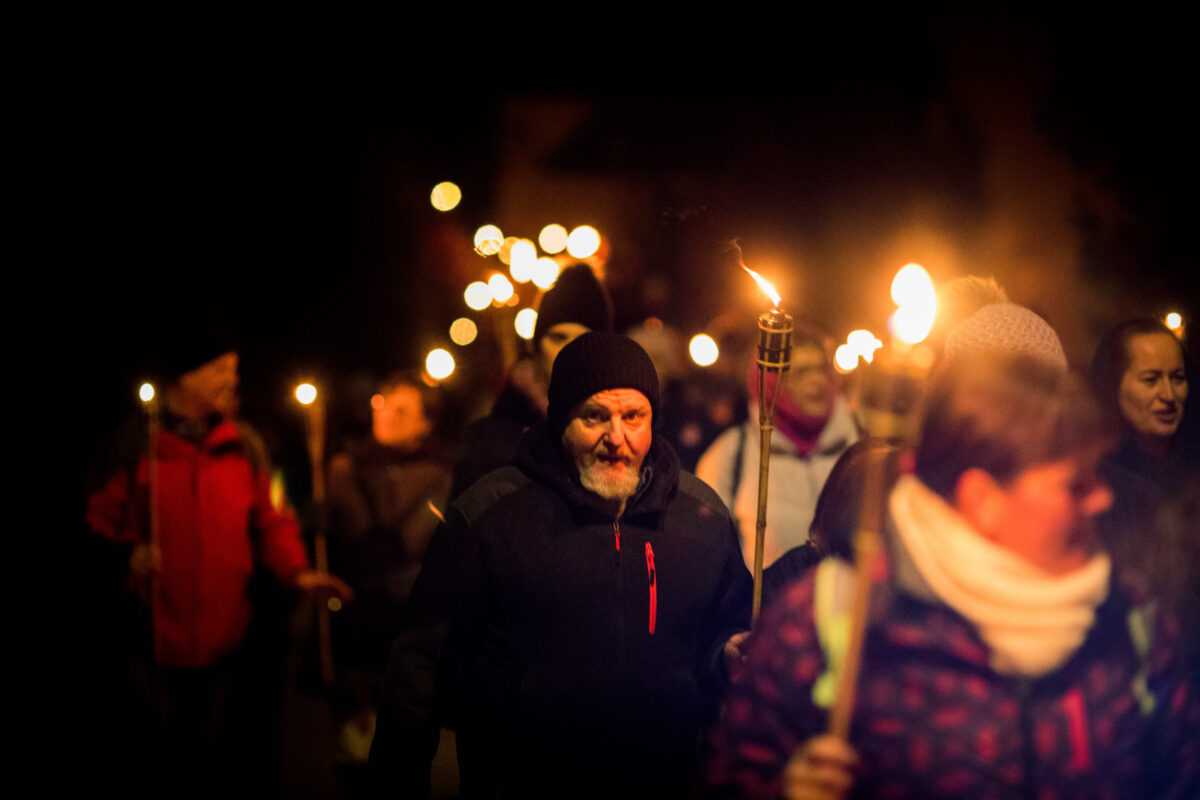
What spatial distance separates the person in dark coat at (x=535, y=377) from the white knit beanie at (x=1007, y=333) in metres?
1.79

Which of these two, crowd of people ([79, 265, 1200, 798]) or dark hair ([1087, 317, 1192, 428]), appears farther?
dark hair ([1087, 317, 1192, 428])

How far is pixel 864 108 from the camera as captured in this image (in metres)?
16.2

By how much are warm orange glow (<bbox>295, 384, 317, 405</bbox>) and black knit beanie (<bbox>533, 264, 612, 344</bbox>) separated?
1.51m

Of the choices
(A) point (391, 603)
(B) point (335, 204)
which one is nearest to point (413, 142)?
(B) point (335, 204)

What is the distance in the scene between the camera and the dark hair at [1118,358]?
511 centimetres

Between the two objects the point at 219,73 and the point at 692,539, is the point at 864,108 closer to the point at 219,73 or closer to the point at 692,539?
the point at 219,73

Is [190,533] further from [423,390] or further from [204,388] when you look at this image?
[423,390]

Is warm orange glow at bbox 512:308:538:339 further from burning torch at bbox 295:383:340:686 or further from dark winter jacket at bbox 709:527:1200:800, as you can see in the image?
dark winter jacket at bbox 709:527:1200:800

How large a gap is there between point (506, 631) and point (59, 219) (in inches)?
332

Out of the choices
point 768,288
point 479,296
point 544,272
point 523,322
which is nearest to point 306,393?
point 544,272

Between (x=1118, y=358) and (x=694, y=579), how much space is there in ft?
7.26

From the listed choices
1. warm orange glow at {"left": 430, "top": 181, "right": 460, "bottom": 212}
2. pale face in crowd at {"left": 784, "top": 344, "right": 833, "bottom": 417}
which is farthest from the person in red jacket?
warm orange glow at {"left": 430, "top": 181, "right": 460, "bottom": 212}

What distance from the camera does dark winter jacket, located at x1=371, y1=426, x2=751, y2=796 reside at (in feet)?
12.6

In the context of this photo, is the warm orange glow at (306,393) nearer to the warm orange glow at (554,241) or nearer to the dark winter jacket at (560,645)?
the dark winter jacket at (560,645)
